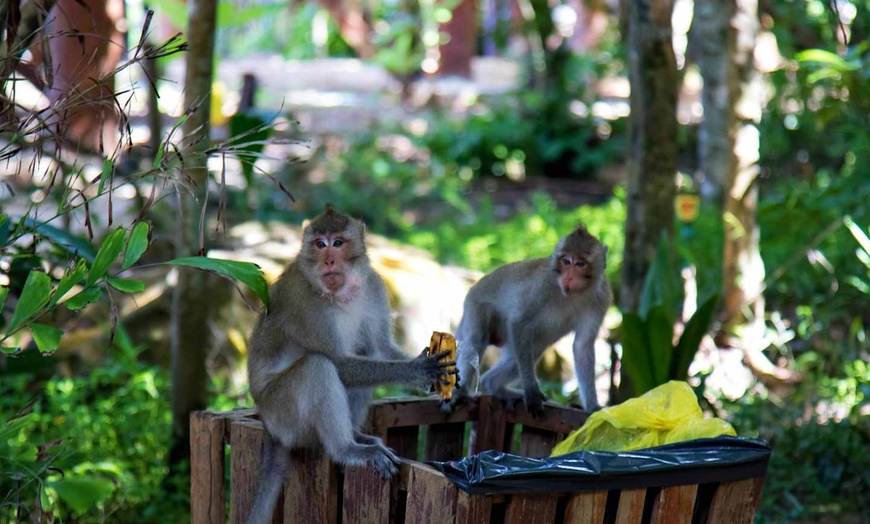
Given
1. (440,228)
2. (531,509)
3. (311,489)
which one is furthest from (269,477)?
(440,228)

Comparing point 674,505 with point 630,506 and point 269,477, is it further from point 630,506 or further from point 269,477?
point 269,477

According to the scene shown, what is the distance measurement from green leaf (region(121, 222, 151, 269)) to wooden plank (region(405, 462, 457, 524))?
3.17 ft

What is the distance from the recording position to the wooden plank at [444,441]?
12.8 ft

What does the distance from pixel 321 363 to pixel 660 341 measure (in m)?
Result: 1.70

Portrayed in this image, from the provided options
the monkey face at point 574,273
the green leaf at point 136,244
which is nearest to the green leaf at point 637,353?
the monkey face at point 574,273

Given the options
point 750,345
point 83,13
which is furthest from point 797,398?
point 83,13

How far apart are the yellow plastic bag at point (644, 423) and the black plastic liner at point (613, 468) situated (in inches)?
9.3

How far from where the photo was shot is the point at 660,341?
4344mm

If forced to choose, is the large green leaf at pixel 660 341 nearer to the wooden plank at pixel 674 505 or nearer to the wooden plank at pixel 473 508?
the wooden plank at pixel 674 505

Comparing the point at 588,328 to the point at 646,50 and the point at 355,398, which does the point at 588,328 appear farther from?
the point at 646,50

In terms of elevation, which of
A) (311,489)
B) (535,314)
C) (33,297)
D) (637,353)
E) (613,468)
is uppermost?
(33,297)

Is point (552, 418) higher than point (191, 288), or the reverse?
point (191, 288)

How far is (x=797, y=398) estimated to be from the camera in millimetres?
6133

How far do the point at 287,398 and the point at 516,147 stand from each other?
10300mm
